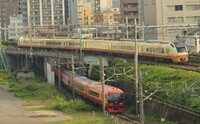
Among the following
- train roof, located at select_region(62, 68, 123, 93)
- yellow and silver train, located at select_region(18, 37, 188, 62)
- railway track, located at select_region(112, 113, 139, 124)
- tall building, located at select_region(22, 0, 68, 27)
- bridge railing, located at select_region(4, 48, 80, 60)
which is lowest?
railway track, located at select_region(112, 113, 139, 124)

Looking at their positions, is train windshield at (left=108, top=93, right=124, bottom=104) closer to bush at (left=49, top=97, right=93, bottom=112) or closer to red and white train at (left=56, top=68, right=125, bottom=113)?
red and white train at (left=56, top=68, right=125, bottom=113)

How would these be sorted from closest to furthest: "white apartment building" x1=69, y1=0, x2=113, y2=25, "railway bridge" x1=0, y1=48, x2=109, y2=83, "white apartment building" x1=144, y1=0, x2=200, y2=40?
"railway bridge" x1=0, y1=48, x2=109, y2=83 < "white apartment building" x1=144, y1=0, x2=200, y2=40 < "white apartment building" x1=69, y1=0, x2=113, y2=25

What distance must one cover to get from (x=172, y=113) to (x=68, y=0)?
110138mm

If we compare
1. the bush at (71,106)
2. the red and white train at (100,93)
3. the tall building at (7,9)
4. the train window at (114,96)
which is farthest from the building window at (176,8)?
the tall building at (7,9)

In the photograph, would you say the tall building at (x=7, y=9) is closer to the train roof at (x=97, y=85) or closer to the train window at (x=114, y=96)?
the train roof at (x=97, y=85)

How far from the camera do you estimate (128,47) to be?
5172 centimetres

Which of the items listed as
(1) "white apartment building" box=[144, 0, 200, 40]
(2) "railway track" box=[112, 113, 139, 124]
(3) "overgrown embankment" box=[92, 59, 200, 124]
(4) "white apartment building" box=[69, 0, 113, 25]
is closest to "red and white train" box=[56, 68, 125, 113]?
(2) "railway track" box=[112, 113, 139, 124]

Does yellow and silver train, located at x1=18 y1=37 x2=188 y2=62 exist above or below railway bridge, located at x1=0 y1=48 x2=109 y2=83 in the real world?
above

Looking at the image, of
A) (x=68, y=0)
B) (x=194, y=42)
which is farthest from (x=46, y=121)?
(x=68, y=0)

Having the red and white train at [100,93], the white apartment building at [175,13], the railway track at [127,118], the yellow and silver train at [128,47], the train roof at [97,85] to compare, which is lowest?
the railway track at [127,118]

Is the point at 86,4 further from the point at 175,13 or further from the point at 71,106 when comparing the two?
the point at 71,106

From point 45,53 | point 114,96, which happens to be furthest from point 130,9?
point 114,96

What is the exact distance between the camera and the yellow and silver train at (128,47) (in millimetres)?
44344

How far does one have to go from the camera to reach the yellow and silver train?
44.3m
